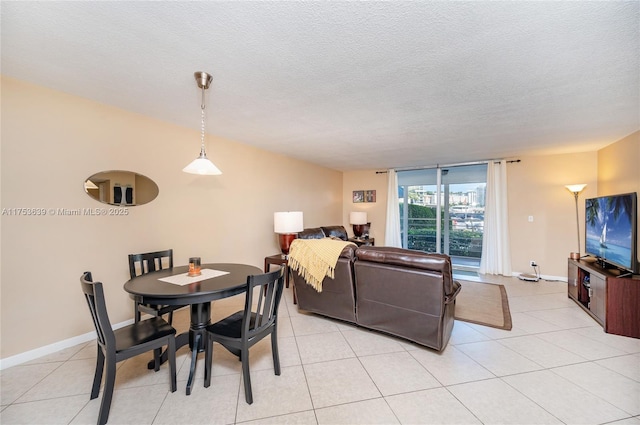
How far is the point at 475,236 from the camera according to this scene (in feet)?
19.1

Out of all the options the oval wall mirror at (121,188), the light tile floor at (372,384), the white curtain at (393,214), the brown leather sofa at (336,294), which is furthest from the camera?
the white curtain at (393,214)

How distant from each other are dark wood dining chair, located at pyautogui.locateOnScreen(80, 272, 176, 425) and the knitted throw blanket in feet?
4.58

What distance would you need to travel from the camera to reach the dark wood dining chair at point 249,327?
1753mm

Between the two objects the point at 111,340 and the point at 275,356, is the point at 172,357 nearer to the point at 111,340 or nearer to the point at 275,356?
the point at 111,340

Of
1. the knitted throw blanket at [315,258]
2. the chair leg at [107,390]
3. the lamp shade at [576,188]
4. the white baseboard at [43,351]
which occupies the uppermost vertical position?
the lamp shade at [576,188]

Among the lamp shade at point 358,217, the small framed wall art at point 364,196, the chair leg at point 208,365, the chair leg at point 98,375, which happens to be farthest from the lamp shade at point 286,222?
the small framed wall art at point 364,196

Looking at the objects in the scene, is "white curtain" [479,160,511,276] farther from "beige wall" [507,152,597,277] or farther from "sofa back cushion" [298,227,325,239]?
"sofa back cushion" [298,227,325,239]

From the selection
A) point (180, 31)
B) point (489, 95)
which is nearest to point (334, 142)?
point (489, 95)

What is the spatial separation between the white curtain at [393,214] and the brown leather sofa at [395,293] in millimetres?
3880

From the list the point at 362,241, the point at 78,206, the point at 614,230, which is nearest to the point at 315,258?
the point at 78,206

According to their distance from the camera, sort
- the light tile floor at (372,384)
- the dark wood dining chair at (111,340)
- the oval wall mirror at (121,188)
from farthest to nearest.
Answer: the oval wall mirror at (121,188)
the light tile floor at (372,384)
the dark wood dining chair at (111,340)

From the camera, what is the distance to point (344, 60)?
184cm

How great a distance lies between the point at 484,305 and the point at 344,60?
357 centimetres

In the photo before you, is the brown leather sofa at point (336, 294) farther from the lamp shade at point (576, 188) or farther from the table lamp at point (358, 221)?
the lamp shade at point (576, 188)
